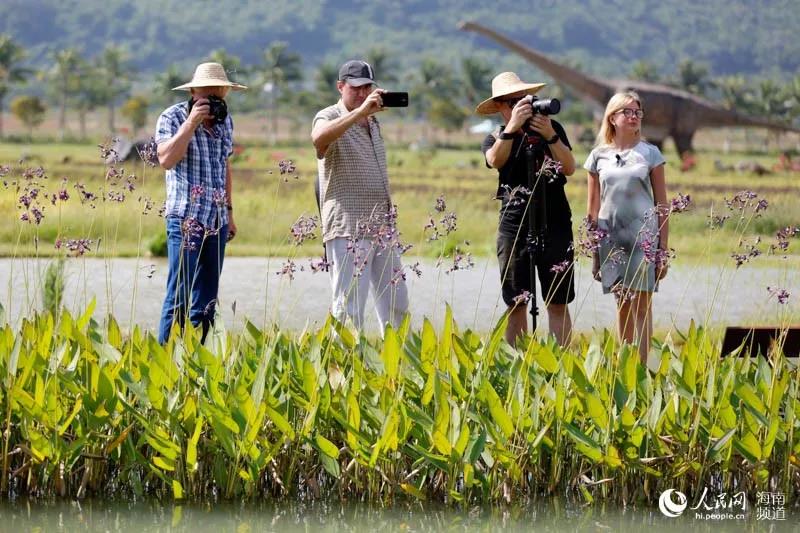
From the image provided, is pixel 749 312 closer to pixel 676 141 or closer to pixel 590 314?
pixel 590 314

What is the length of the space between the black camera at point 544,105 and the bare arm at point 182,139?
1.34 meters

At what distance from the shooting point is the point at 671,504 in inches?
185

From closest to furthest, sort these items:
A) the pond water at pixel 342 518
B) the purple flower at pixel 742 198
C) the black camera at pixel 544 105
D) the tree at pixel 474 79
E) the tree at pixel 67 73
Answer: the pond water at pixel 342 518 < the purple flower at pixel 742 198 < the black camera at pixel 544 105 < the tree at pixel 474 79 < the tree at pixel 67 73

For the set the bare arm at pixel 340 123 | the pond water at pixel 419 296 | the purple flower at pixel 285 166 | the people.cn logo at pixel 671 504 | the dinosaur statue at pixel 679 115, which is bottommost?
the people.cn logo at pixel 671 504

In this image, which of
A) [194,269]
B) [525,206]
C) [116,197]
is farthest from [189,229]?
[525,206]

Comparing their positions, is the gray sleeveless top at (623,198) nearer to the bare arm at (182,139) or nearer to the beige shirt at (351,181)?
the beige shirt at (351,181)

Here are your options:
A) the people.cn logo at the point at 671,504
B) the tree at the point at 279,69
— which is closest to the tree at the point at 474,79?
the tree at the point at 279,69

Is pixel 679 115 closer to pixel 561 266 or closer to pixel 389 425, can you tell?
pixel 561 266

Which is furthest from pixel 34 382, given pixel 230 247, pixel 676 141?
pixel 676 141

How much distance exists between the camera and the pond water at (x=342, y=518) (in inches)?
176

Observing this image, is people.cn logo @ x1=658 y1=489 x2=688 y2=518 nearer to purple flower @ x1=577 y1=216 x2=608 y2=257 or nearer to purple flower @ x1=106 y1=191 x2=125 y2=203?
purple flower @ x1=577 y1=216 x2=608 y2=257

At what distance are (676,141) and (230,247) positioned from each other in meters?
33.7

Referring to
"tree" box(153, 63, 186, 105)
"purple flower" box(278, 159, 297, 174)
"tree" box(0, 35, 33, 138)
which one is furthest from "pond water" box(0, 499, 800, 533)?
"tree" box(0, 35, 33, 138)

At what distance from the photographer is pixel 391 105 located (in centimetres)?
575
